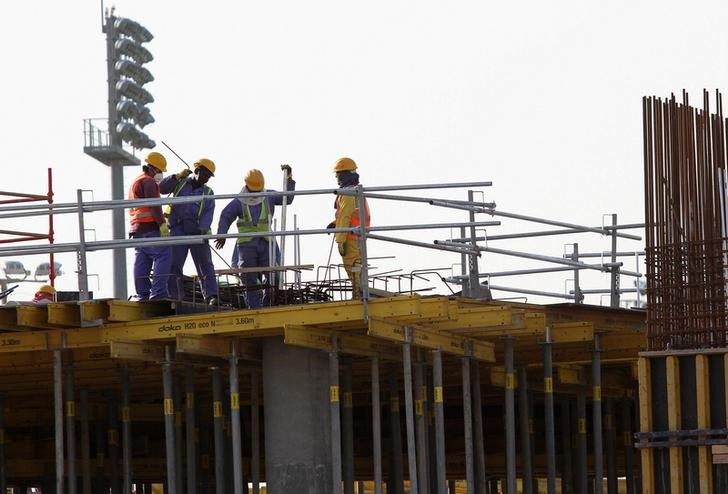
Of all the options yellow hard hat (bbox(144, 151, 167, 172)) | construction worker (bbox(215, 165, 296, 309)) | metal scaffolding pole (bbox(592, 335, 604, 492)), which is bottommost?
metal scaffolding pole (bbox(592, 335, 604, 492))

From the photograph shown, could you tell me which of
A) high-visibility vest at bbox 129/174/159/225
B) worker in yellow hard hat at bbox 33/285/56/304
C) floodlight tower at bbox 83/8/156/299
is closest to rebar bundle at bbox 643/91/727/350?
high-visibility vest at bbox 129/174/159/225

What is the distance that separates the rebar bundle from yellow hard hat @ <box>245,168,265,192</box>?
5.40 m

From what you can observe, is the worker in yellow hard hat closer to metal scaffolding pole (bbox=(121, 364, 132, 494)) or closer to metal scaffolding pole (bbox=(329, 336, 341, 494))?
metal scaffolding pole (bbox=(121, 364, 132, 494))

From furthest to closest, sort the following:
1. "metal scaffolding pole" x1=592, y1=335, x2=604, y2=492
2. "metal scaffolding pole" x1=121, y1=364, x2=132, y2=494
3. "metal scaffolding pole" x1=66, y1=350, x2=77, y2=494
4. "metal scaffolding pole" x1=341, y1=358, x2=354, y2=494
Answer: "metal scaffolding pole" x1=592, y1=335, x2=604, y2=492 → "metal scaffolding pole" x1=121, y1=364, x2=132, y2=494 → "metal scaffolding pole" x1=341, y1=358, x2=354, y2=494 → "metal scaffolding pole" x1=66, y1=350, x2=77, y2=494

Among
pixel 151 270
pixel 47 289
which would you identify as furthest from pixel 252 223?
pixel 47 289

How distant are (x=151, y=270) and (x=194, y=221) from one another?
3.13ft

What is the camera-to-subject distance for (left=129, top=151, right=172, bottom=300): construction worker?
2316cm

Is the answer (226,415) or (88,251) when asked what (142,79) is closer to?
(226,415)

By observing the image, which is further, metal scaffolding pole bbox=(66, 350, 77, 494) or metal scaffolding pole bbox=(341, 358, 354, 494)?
metal scaffolding pole bbox=(341, 358, 354, 494)

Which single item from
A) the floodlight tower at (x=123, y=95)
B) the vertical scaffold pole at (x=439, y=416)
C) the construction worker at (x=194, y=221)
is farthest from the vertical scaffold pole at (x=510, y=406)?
the floodlight tower at (x=123, y=95)

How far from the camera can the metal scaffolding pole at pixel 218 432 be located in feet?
77.8

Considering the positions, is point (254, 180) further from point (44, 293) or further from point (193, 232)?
point (44, 293)

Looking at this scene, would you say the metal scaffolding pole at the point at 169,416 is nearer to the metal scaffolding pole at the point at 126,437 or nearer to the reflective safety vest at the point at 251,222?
the reflective safety vest at the point at 251,222

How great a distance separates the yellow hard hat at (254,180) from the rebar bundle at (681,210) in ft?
17.7
